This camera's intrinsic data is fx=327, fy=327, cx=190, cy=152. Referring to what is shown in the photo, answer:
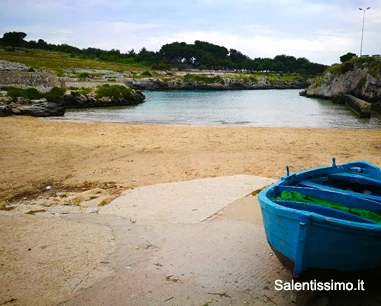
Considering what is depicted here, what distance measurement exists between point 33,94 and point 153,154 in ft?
79.8

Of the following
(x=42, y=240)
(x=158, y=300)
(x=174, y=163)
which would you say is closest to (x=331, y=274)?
(x=158, y=300)

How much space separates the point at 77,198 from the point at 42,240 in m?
2.22

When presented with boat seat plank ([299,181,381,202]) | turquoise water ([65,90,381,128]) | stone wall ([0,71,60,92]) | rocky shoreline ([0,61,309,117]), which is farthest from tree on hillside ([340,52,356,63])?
boat seat plank ([299,181,381,202])

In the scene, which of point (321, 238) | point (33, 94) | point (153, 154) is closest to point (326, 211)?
point (321, 238)

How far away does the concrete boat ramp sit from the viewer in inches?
163

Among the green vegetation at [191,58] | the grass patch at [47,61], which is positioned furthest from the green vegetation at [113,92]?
the green vegetation at [191,58]

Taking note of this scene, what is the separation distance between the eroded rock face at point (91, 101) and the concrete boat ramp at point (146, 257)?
30.7 meters

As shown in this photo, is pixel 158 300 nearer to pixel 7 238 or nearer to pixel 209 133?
pixel 7 238

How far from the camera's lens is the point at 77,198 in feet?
25.4

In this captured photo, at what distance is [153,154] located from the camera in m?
12.3

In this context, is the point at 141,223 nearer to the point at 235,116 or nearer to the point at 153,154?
the point at 153,154

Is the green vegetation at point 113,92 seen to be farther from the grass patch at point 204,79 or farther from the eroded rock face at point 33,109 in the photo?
the grass patch at point 204,79

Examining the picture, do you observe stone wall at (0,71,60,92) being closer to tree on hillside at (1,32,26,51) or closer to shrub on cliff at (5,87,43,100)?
shrub on cliff at (5,87,43,100)

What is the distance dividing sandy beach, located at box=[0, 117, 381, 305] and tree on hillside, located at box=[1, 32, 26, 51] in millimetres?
90861
